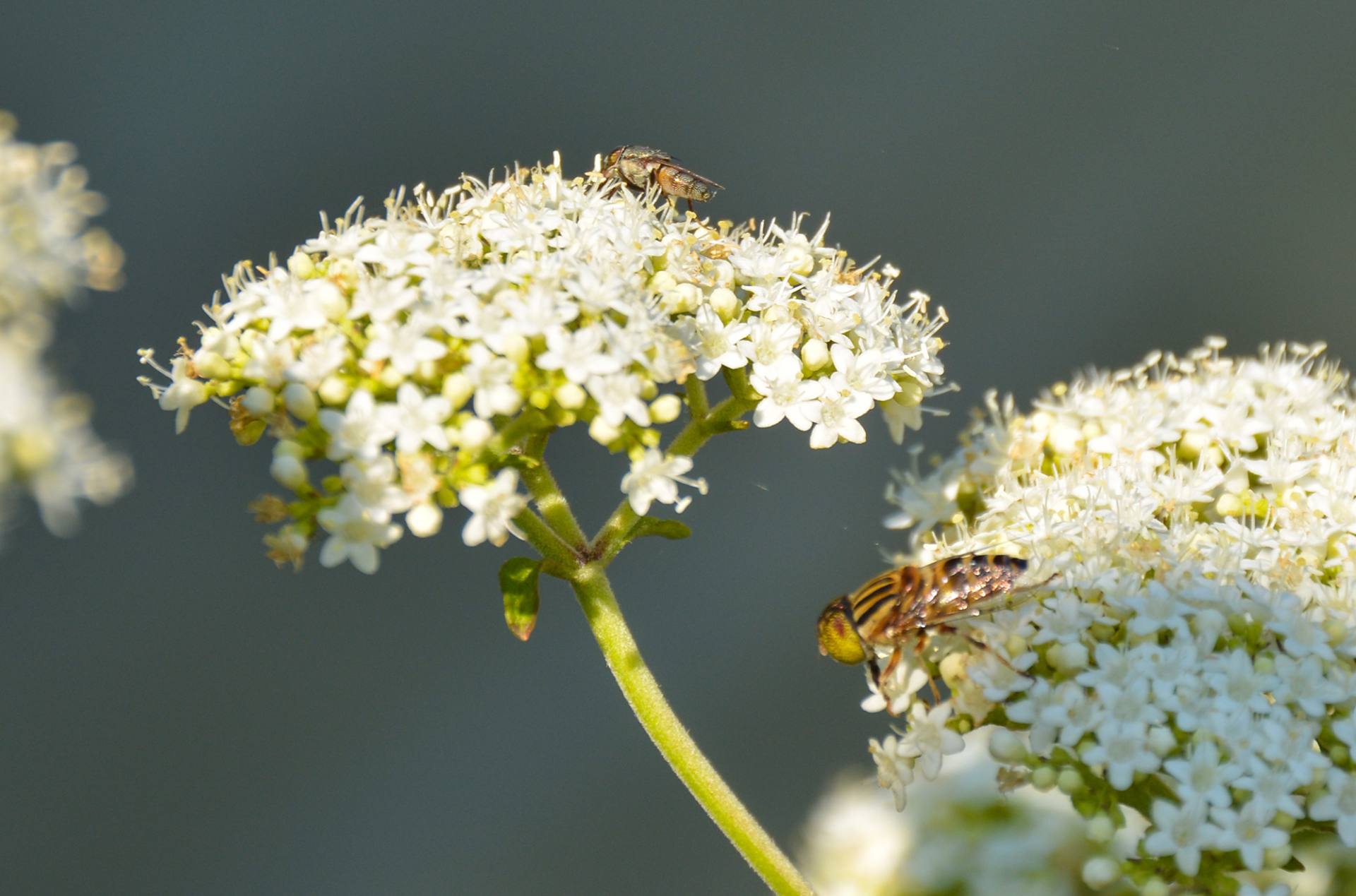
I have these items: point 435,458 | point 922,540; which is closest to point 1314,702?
point 922,540

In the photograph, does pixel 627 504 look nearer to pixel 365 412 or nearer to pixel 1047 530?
pixel 365 412

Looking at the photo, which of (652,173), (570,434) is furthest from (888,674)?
(570,434)

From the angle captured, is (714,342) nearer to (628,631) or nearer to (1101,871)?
(628,631)

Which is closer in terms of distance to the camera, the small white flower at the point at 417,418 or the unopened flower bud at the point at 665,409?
the small white flower at the point at 417,418

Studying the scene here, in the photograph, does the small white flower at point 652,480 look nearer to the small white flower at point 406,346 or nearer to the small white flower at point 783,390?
the small white flower at point 783,390

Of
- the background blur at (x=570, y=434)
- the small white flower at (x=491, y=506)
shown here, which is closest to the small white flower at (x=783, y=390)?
the small white flower at (x=491, y=506)

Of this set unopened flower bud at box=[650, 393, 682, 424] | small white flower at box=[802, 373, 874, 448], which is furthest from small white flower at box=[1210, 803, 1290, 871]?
unopened flower bud at box=[650, 393, 682, 424]

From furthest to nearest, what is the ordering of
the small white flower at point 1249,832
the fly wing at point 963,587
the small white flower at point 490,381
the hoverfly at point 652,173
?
the hoverfly at point 652,173 → the fly wing at point 963,587 → the small white flower at point 490,381 → the small white flower at point 1249,832
